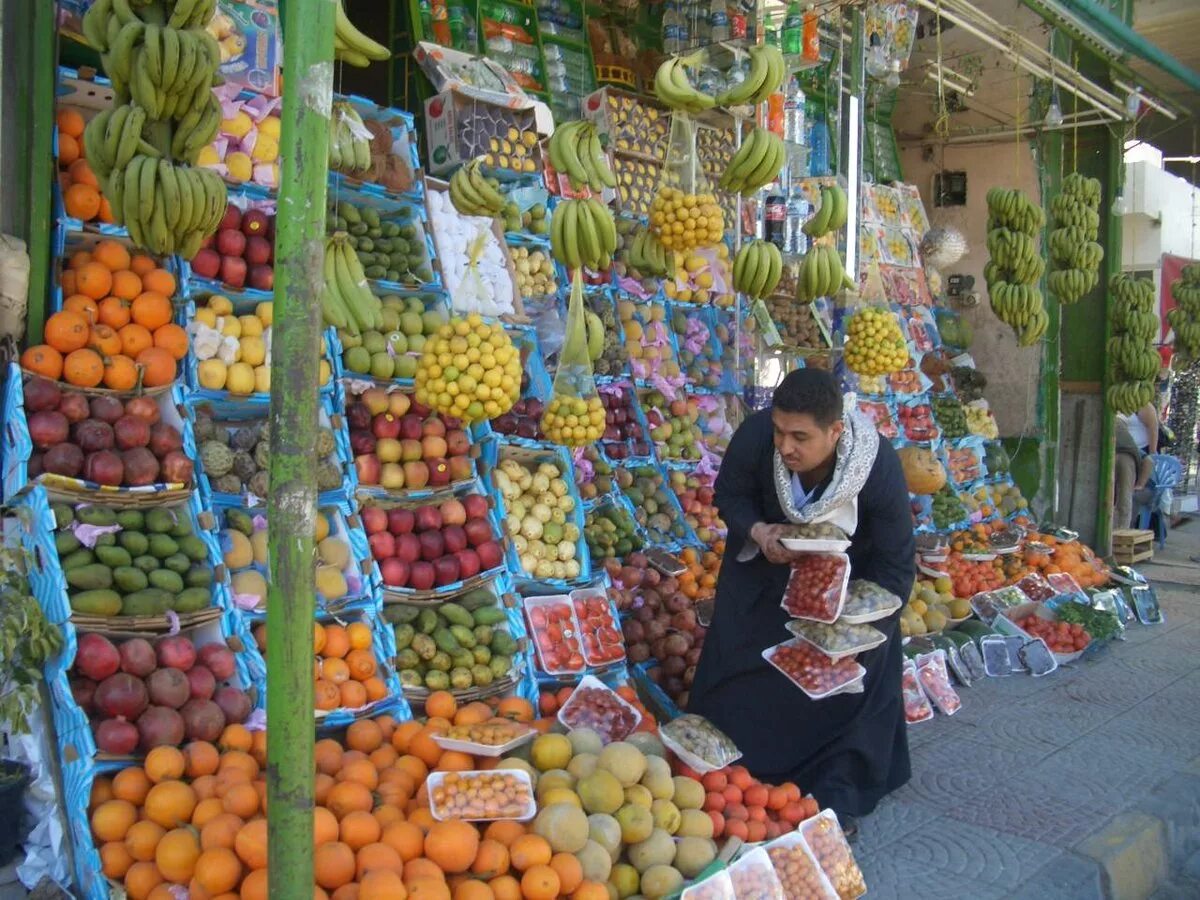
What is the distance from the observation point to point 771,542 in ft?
11.3

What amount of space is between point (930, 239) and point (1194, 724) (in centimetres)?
466

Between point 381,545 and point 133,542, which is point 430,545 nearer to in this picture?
point 381,545

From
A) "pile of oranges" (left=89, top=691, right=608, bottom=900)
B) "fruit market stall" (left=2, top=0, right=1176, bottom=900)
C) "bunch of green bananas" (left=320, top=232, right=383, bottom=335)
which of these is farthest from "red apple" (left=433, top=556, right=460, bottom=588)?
"pile of oranges" (left=89, top=691, right=608, bottom=900)

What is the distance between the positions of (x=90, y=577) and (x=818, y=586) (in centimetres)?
222

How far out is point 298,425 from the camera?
185 centimetres

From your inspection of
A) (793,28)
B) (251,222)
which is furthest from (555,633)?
(793,28)

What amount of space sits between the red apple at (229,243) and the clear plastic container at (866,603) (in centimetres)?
255

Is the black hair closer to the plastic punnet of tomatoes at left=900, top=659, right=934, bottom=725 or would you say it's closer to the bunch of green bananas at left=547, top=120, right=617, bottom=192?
the bunch of green bananas at left=547, top=120, right=617, bottom=192

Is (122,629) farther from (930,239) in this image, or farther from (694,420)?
(930,239)

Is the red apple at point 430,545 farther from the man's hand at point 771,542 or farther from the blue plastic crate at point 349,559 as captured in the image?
the man's hand at point 771,542

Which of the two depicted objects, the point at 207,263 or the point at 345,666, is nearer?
the point at 345,666

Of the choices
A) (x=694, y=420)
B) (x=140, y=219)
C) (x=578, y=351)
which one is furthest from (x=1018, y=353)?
(x=140, y=219)

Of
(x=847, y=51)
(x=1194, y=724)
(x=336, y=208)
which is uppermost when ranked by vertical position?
(x=847, y=51)

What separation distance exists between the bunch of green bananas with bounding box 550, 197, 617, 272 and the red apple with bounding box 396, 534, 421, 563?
136 centimetres
